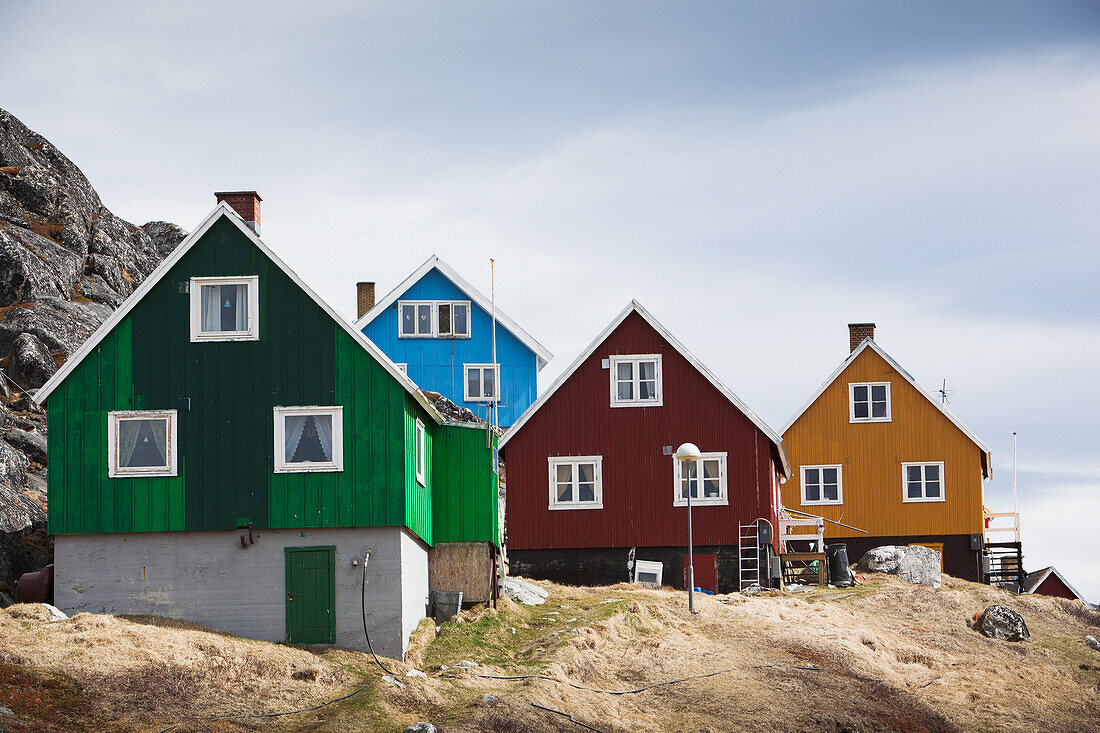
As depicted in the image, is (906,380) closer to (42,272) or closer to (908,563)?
(908,563)

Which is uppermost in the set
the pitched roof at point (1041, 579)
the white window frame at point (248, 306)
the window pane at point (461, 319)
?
the window pane at point (461, 319)

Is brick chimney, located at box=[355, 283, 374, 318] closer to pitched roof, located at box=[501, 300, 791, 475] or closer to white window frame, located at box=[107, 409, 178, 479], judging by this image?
pitched roof, located at box=[501, 300, 791, 475]

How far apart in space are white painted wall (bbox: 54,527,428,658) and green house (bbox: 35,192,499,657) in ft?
A: 0.09

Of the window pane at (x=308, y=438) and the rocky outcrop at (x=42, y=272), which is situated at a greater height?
the rocky outcrop at (x=42, y=272)

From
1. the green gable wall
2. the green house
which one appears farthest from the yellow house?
the green gable wall

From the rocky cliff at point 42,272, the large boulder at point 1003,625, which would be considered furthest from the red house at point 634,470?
the rocky cliff at point 42,272

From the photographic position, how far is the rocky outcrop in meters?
39.5

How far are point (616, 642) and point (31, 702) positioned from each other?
1217cm

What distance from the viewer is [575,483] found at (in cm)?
4184

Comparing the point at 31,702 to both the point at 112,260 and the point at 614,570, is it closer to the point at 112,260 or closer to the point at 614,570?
the point at 614,570

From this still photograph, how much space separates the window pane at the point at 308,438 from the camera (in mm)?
28484

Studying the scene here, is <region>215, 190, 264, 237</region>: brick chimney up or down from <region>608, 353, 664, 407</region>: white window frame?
up

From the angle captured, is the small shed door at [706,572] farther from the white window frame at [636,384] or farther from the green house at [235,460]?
the green house at [235,460]

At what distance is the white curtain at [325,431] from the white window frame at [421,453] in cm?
193
